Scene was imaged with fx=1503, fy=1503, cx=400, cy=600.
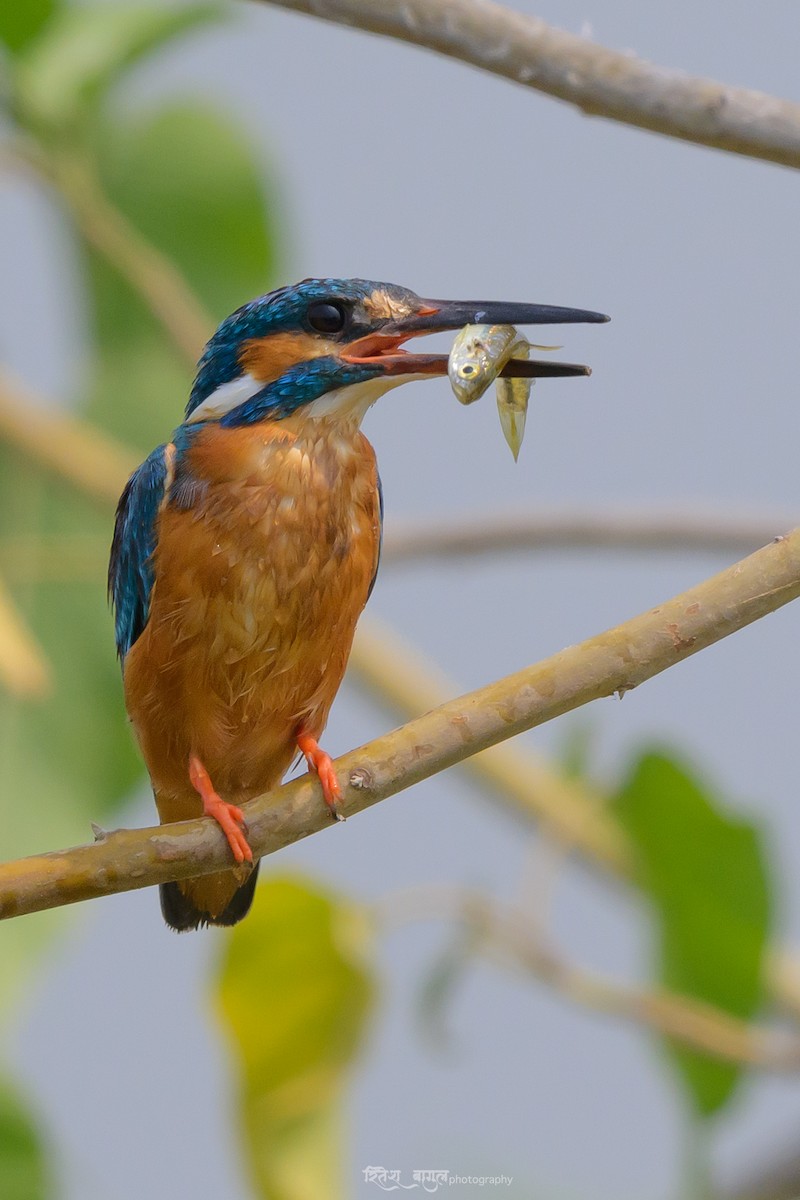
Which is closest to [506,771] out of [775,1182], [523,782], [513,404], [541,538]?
[523,782]

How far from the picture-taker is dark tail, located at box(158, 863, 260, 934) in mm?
2637

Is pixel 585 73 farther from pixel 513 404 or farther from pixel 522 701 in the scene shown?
pixel 522 701

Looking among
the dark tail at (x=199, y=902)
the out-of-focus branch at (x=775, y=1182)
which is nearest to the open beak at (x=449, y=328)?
the dark tail at (x=199, y=902)

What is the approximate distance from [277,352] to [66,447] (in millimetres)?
1355

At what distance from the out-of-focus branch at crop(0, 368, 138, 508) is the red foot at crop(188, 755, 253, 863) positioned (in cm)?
118

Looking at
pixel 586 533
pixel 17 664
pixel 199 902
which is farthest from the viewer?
pixel 586 533

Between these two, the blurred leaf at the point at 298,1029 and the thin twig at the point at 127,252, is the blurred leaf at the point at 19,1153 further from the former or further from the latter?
the thin twig at the point at 127,252

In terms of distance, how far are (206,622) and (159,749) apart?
0.29 metres

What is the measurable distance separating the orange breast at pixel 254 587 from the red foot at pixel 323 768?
0.05m

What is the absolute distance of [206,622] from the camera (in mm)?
2375

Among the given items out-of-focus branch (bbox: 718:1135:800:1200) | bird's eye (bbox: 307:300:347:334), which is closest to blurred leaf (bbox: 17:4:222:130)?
bird's eye (bbox: 307:300:347:334)

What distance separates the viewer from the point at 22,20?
11.2ft

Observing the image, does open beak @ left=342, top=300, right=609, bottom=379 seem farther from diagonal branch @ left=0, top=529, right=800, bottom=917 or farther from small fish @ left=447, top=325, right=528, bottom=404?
diagonal branch @ left=0, top=529, right=800, bottom=917

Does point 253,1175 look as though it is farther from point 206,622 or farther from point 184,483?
point 184,483
